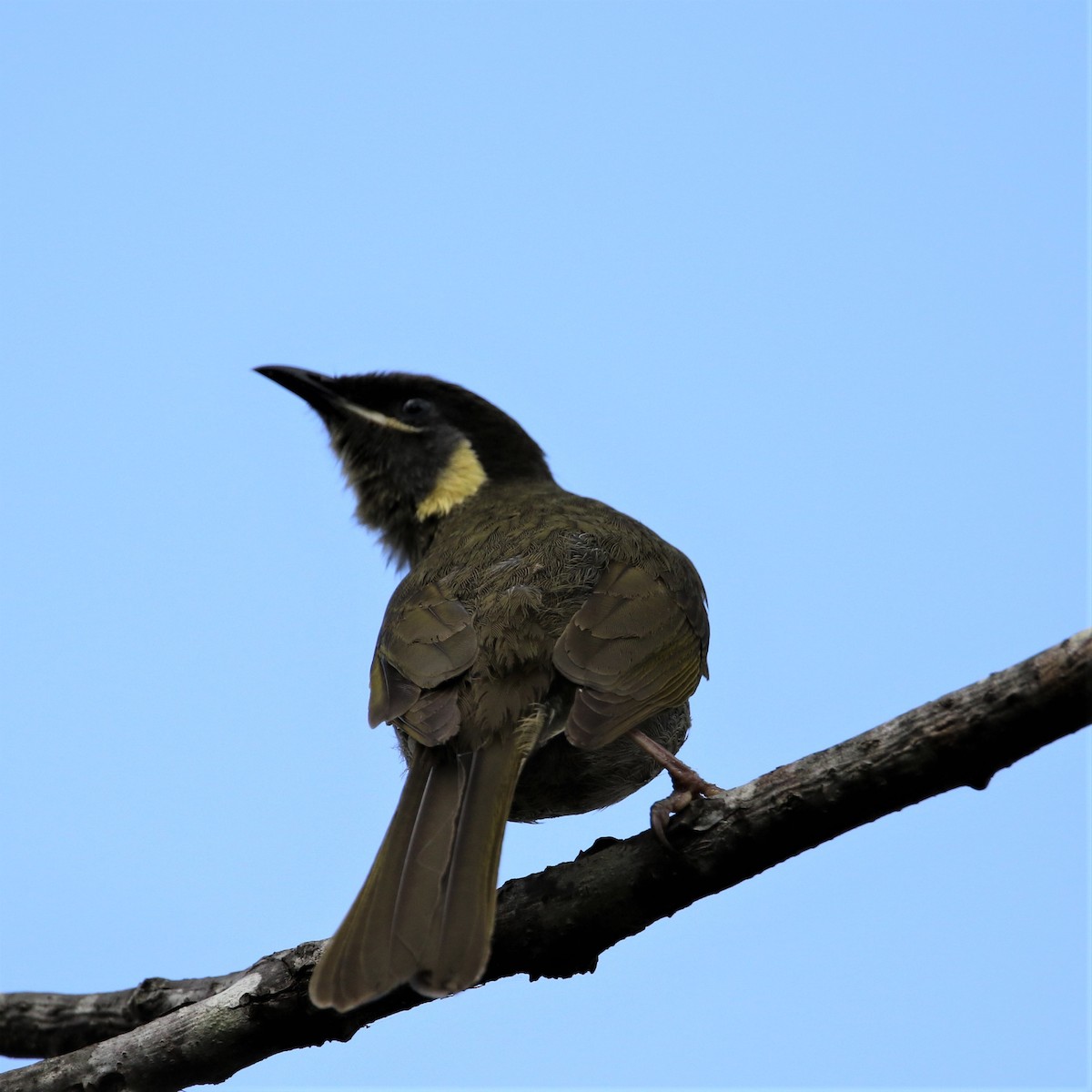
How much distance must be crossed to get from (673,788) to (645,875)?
32 centimetres

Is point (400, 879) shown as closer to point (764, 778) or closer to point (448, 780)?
point (448, 780)

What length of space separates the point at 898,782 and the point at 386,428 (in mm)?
3975

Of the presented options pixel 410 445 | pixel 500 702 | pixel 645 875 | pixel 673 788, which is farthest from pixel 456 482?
pixel 645 875

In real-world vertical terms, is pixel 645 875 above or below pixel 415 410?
below

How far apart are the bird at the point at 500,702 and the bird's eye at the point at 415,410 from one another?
77cm

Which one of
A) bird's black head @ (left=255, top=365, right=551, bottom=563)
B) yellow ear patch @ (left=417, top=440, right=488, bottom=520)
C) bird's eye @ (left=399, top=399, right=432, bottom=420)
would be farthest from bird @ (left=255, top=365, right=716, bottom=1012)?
bird's eye @ (left=399, top=399, right=432, bottom=420)

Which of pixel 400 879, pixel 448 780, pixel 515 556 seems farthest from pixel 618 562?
pixel 400 879

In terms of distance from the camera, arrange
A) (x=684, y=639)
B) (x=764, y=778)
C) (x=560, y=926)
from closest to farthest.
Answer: (x=764, y=778) → (x=560, y=926) → (x=684, y=639)

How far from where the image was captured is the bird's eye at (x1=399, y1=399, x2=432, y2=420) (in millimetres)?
6836

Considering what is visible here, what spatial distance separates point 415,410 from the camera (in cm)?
684

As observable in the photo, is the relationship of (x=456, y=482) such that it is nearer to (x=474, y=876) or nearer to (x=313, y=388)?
(x=313, y=388)

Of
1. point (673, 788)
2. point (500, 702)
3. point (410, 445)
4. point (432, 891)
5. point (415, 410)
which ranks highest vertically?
point (415, 410)

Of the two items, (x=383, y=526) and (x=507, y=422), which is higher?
(x=507, y=422)

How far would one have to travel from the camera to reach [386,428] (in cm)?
679
